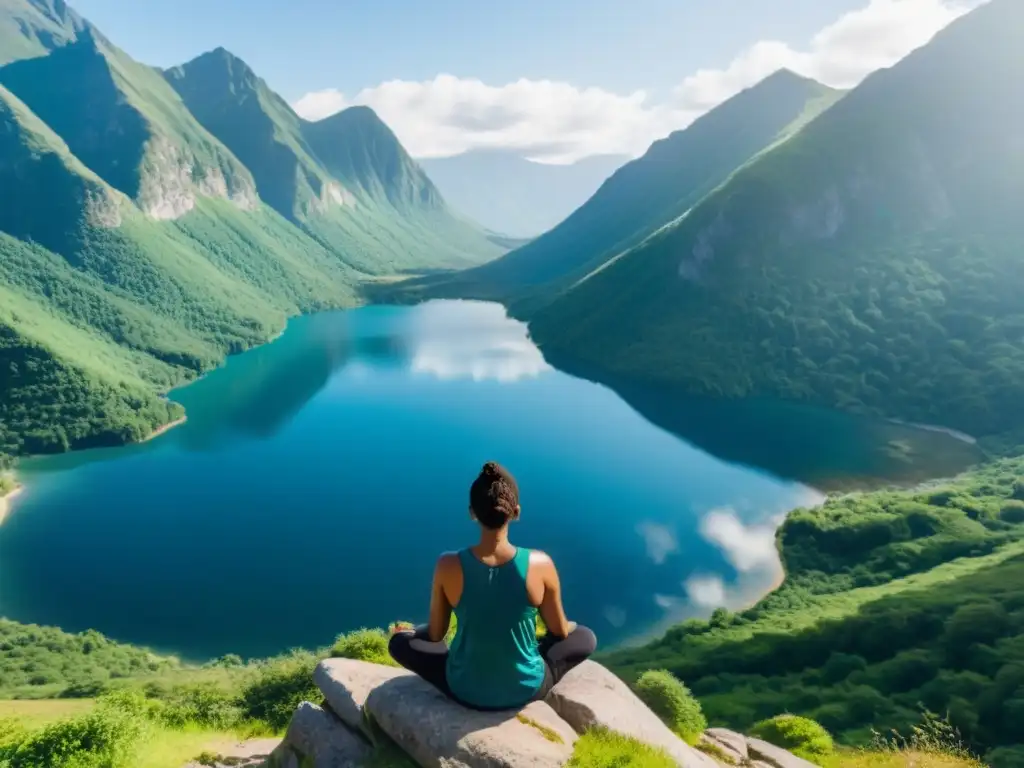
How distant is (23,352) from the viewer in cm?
13738

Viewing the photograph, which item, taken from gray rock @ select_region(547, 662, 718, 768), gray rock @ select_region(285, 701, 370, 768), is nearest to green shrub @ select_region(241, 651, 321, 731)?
gray rock @ select_region(285, 701, 370, 768)

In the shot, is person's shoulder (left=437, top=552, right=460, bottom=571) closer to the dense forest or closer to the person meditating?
the person meditating

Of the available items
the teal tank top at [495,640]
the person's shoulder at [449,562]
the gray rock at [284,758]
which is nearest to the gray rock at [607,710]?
the teal tank top at [495,640]

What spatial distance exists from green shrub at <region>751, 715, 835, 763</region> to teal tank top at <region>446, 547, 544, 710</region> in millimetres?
14483

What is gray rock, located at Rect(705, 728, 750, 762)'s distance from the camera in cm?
1597

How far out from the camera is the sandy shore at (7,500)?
9241 cm

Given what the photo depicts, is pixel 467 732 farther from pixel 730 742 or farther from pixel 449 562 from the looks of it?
pixel 730 742

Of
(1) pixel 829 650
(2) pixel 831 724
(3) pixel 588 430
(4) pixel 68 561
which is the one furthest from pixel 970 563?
(4) pixel 68 561

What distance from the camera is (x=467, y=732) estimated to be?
9391 millimetres

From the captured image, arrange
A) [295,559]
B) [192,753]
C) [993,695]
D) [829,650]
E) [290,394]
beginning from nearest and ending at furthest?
[192,753] < [993,695] < [829,650] < [295,559] < [290,394]

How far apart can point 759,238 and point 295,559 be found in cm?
14966

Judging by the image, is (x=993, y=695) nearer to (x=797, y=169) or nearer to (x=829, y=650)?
(x=829, y=650)

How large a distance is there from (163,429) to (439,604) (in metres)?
141

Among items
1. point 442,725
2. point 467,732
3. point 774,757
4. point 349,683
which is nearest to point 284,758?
point 349,683
